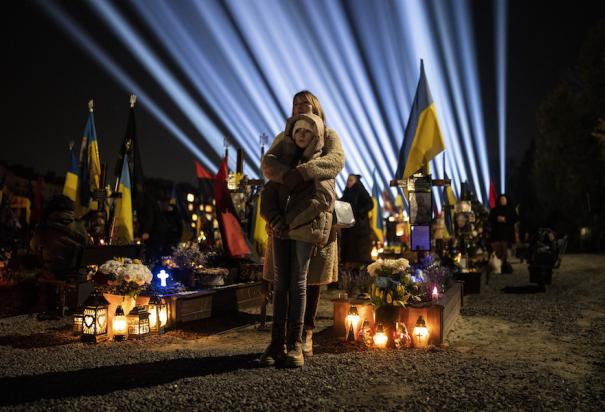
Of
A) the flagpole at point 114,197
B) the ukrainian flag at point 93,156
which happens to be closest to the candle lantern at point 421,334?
the flagpole at point 114,197

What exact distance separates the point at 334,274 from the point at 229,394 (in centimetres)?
148

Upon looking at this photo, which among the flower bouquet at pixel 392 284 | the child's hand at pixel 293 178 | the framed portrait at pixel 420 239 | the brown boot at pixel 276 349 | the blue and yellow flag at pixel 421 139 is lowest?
the brown boot at pixel 276 349

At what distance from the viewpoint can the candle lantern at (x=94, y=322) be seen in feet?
16.8

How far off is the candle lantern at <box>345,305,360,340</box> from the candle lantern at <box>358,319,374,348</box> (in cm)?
12

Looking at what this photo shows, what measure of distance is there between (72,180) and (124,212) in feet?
7.78

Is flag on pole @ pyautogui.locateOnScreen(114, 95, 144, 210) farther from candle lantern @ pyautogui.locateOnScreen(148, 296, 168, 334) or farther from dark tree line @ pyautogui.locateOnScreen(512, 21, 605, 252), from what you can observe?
dark tree line @ pyautogui.locateOnScreen(512, 21, 605, 252)

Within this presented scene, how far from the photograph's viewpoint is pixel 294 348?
3816 millimetres

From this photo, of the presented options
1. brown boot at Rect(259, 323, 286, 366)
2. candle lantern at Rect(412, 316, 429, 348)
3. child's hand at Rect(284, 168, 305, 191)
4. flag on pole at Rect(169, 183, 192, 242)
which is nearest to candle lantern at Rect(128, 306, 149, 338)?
brown boot at Rect(259, 323, 286, 366)

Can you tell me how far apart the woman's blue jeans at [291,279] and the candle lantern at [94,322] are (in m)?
2.30

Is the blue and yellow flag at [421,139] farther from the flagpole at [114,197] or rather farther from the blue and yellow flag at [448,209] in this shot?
the blue and yellow flag at [448,209]

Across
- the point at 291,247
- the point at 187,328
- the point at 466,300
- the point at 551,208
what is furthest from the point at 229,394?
the point at 551,208

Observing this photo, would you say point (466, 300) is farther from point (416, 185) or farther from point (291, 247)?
point (291, 247)

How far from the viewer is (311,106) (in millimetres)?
4090

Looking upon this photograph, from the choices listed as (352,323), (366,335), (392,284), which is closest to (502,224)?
(392,284)
